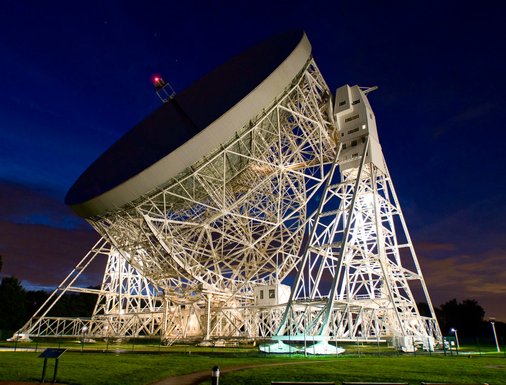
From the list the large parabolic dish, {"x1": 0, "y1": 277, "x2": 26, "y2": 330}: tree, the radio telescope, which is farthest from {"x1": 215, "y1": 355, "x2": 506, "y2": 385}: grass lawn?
{"x1": 0, "y1": 277, "x2": 26, "y2": 330}: tree

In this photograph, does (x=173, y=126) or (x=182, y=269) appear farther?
(x=182, y=269)

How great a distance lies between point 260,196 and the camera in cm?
2692

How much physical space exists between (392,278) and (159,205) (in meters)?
12.9

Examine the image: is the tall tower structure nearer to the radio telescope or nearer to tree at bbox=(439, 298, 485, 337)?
the radio telescope

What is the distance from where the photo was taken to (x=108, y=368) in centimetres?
1302

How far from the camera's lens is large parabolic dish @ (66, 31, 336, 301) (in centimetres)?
1955

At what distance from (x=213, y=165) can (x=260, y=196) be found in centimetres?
665

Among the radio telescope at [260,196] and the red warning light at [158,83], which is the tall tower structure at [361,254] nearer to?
the radio telescope at [260,196]

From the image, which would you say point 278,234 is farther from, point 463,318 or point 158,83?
point 463,318

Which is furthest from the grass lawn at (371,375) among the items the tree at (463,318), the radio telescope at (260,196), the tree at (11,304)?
the tree at (11,304)

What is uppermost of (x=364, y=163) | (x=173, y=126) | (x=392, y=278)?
(x=173, y=126)

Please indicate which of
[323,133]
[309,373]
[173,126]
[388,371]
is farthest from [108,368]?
[323,133]

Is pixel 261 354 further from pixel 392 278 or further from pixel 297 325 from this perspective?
pixel 392 278

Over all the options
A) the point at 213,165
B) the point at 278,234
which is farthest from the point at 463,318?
the point at 213,165
